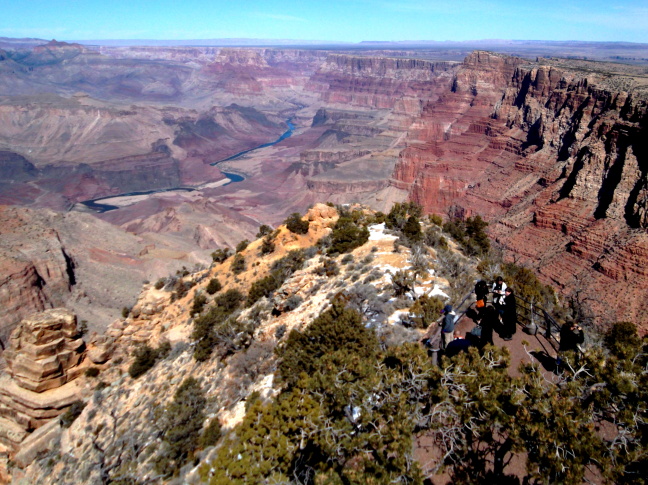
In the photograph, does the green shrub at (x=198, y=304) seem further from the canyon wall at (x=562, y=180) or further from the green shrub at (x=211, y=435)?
the canyon wall at (x=562, y=180)

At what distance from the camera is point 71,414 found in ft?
61.6

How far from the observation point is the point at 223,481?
27.4ft

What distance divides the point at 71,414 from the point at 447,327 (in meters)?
18.2

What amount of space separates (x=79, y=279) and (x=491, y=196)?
176ft

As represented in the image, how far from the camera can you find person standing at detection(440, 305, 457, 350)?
9.94 metres

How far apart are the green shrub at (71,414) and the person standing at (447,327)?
17741mm

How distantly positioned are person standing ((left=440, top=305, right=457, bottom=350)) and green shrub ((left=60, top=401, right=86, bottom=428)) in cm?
1774

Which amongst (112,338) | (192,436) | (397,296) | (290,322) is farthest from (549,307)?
(112,338)

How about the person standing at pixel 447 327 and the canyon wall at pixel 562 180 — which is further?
the canyon wall at pixel 562 180

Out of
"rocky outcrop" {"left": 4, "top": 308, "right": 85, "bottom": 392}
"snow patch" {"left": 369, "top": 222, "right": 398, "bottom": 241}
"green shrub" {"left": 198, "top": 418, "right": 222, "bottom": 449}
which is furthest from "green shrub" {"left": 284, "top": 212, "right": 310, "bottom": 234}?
"green shrub" {"left": 198, "top": 418, "right": 222, "bottom": 449}

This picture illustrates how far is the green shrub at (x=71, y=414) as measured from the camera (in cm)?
1866

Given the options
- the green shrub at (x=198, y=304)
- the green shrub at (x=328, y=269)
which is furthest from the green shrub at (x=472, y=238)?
the green shrub at (x=198, y=304)

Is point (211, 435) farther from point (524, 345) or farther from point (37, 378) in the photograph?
point (37, 378)

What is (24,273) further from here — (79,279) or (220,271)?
(220,271)
